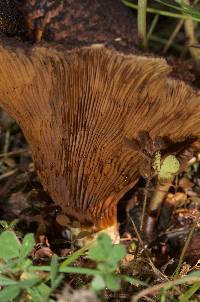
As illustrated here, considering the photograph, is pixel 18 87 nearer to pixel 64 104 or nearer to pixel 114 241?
pixel 64 104

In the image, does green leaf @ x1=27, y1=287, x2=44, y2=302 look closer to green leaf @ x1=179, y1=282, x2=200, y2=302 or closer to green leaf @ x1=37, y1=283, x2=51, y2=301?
green leaf @ x1=37, y1=283, x2=51, y2=301

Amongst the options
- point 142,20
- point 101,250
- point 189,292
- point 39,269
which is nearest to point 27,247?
point 39,269

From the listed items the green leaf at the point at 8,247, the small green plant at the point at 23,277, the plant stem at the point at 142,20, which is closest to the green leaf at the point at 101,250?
the small green plant at the point at 23,277

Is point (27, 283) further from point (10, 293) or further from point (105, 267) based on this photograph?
point (105, 267)

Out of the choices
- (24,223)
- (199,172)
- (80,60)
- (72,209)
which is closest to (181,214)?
(199,172)

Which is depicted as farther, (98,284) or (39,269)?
(39,269)

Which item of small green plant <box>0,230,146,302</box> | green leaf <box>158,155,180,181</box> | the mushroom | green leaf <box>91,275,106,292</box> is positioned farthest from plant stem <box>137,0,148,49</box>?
green leaf <box>91,275,106,292</box>
